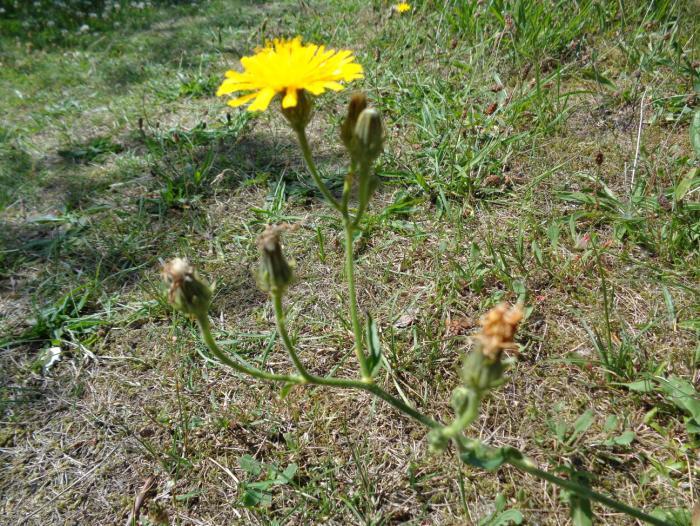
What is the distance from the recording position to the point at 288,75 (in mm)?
1309

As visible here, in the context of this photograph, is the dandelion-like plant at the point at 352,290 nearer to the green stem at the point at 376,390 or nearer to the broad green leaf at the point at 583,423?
the green stem at the point at 376,390

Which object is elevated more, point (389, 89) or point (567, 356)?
point (389, 89)

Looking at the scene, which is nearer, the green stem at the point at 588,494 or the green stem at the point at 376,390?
the green stem at the point at 588,494

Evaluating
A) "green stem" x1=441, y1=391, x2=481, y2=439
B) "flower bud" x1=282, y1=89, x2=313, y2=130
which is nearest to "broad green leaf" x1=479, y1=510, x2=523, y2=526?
"green stem" x1=441, y1=391, x2=481, y2=439

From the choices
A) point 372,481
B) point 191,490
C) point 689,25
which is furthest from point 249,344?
point 689,25

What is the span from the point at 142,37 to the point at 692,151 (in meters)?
5.76

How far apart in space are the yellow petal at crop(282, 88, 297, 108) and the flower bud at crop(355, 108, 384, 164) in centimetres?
18

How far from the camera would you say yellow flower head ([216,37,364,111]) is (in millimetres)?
1261

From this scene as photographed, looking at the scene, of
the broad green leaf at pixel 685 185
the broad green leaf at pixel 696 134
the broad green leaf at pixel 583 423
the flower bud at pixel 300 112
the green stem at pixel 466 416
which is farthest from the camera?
the broad green leaf at pixel 696 134

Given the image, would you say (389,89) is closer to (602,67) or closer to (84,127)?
(602,67)

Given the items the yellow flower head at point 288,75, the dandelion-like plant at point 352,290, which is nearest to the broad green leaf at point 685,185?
the dandelion-like plant at point 352,290

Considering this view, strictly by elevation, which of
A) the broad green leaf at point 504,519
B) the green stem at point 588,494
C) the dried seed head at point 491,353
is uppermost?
the dried seed head at point 491,353

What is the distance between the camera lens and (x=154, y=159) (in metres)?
2.99

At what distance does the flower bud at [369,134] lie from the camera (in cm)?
123
